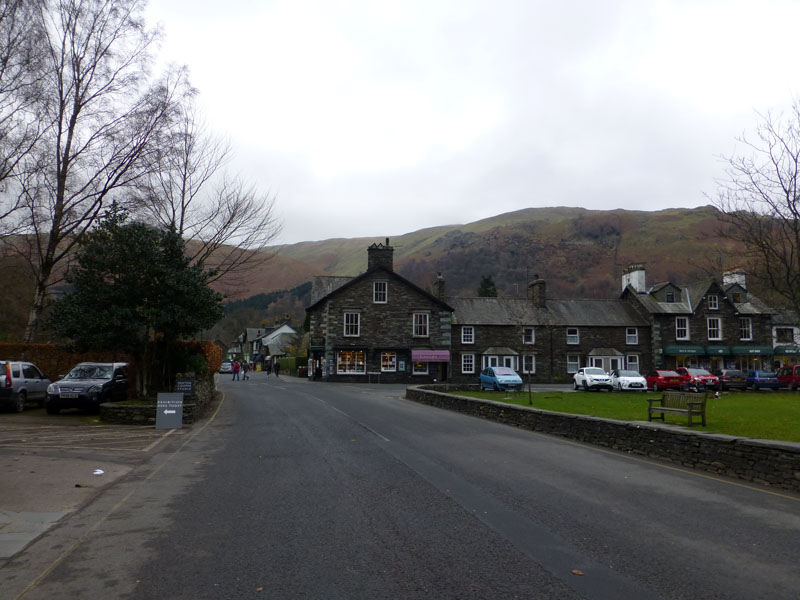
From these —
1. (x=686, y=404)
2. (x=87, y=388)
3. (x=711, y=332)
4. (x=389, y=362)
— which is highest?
(x=711, y=332)

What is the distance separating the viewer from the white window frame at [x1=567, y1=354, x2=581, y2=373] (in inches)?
2008

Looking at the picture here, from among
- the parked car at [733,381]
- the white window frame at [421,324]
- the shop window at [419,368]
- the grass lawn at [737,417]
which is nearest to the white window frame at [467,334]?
the white window frame at [421,324]

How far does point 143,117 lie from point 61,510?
1972cm

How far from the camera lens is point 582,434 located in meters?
14.4

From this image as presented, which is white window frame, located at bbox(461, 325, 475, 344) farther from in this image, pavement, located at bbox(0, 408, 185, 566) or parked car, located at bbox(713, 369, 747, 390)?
pavement, located at bbox(0, 408, 185, 566)

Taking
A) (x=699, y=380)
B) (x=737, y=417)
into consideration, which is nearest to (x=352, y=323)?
(x=699, y=380)

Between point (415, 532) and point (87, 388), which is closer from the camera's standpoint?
point (415, 532)

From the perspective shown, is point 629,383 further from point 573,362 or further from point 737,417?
point 573,362

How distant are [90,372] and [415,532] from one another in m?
16.7

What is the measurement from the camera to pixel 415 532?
20.4 ft

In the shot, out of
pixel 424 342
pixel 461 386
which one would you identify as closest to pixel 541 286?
pixel 424 342

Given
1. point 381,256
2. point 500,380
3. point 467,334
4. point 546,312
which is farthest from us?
point 546,312

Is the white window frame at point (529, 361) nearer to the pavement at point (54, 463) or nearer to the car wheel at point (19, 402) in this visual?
the pavement at point (54, 463)

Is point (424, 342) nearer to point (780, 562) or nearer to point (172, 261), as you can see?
point (172, 261)
